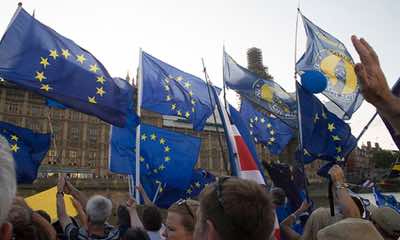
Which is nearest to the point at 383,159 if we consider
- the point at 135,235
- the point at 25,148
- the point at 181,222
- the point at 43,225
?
the point at 25,148

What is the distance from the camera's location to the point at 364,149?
108 m

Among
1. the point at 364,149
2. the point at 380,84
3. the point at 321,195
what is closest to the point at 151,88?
the point at 380,84

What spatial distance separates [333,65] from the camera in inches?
344

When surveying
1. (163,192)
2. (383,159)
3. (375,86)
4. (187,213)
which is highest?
(375,86)

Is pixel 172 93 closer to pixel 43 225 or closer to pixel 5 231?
pixel 43 225

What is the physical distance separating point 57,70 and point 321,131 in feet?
17.7

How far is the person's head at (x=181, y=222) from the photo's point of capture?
2752 mm

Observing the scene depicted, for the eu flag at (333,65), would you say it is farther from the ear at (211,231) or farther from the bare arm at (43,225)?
the ear at (211,231)

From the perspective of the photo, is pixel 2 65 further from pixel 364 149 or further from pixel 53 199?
pixel 364 149

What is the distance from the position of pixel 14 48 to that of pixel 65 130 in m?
50.2

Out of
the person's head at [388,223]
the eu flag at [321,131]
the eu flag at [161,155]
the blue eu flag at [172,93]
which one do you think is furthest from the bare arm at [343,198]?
the blue eu flag at [172,93]

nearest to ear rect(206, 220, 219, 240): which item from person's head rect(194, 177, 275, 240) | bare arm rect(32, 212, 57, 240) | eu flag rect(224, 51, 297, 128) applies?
person's head rect(194, 177, 275, 240)

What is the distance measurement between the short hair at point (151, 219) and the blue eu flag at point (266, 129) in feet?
24.5

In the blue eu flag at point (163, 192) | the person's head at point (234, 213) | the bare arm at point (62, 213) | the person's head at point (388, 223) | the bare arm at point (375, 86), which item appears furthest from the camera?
the blue eu flag at point (163, 192)
